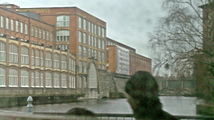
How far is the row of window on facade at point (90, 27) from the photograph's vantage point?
112113 mm

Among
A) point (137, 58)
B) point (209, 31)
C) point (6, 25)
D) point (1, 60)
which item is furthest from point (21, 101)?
point (209, 31)

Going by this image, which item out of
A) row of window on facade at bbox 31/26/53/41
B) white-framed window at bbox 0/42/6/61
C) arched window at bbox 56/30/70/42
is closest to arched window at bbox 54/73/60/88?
row of window on facade at bbox 31/26/53/41

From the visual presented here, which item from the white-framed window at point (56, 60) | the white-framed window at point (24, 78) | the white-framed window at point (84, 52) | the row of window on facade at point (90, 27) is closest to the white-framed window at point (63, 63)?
the white-framed window at point (56, 60)

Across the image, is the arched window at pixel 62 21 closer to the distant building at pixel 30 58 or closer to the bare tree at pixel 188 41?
the distant building at pixel 30 58

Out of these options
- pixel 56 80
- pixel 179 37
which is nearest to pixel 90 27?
pixel 56 80

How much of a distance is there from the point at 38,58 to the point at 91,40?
102 ft

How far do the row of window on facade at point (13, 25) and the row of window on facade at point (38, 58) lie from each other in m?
6.57

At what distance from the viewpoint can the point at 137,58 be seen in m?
34.8

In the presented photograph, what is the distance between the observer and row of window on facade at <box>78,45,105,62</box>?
11256 cm

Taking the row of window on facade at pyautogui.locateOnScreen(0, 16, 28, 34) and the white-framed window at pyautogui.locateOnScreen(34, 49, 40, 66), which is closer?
the row of window on facade at pyautogui.locateOnScreen(0, 16, 28, 34)

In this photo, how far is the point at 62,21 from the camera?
369ft

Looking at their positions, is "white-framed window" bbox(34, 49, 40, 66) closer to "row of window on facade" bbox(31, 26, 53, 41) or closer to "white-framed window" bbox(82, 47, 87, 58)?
"row of window on facade" bbox(31, 26, 53, 41)

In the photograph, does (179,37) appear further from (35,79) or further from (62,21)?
(62,21)

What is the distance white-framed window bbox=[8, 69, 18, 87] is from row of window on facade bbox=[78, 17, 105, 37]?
35.6 meters
